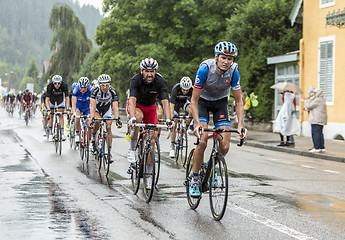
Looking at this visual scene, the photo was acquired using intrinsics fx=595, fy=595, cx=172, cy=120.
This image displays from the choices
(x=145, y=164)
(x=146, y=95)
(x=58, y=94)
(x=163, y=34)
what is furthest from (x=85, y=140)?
(x=163, y=34)

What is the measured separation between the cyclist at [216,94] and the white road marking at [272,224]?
61 cm

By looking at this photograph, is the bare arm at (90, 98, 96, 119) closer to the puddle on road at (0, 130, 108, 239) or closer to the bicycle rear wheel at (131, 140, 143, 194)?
the puddle on road at (0, 130, 108, 239)

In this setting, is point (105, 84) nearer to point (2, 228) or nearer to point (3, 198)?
point (3, 198)

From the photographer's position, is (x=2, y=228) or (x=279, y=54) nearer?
(x=2, y=228)

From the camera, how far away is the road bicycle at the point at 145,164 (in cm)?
825

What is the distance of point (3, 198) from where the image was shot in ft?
27.2

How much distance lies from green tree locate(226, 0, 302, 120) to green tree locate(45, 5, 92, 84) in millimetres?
29263

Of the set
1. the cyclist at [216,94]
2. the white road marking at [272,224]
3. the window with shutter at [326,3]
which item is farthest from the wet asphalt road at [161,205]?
the window with shutter at [326,3]

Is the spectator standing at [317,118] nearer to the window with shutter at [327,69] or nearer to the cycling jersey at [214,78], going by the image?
the window with shutter at [327,69]

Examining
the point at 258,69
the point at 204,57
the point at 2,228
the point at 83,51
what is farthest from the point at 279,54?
the point at 83,51

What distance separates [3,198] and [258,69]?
22.1 m

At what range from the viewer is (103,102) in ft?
40.1

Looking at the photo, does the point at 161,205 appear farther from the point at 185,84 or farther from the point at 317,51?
the point at 317,51

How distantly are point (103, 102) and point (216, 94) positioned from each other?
17.1ft
